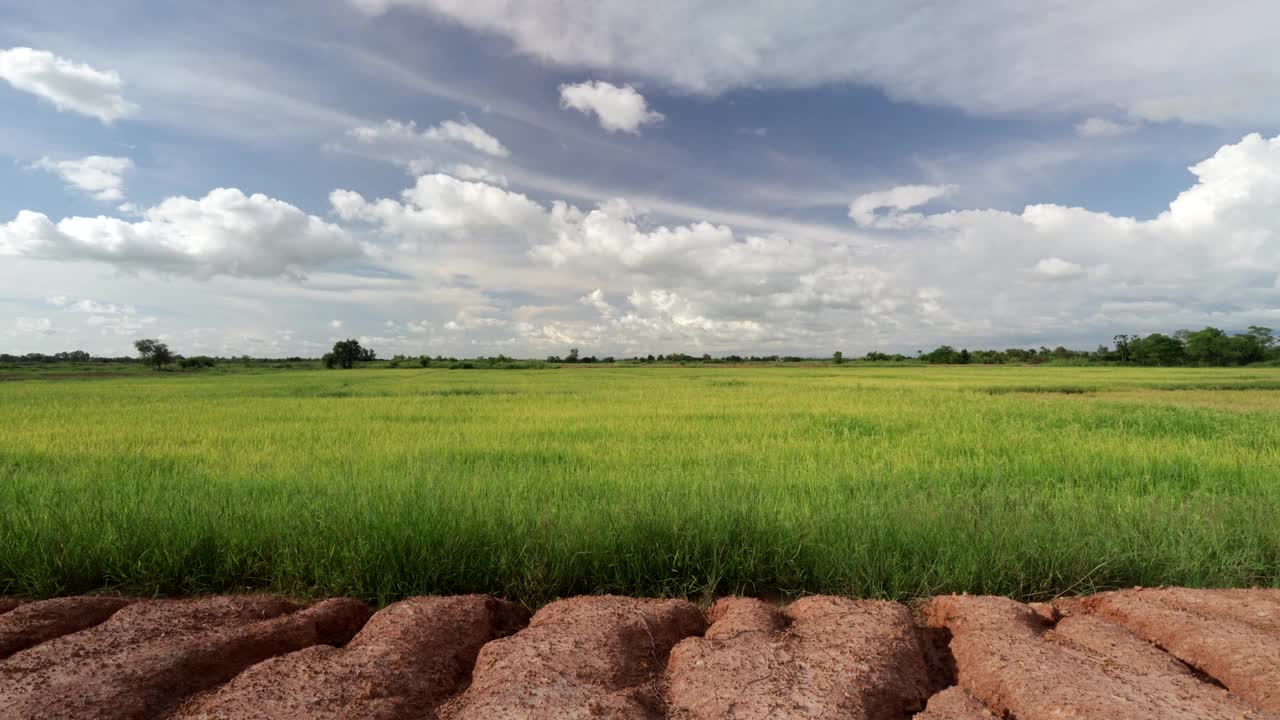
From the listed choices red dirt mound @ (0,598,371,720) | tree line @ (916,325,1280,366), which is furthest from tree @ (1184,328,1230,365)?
red dirt mound @ (0,598,371,720)

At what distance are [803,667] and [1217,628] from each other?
1900mm

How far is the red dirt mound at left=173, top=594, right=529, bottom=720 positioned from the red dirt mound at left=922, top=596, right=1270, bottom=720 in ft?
6.61

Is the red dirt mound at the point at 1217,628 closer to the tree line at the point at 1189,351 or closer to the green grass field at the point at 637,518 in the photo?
the green grass field at the point at 637,518

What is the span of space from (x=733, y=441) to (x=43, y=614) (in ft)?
25.4

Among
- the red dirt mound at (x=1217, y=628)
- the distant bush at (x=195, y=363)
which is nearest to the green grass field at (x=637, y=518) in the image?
the red dirt mound at (x=1217, y=628)

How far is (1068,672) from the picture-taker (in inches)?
86.7

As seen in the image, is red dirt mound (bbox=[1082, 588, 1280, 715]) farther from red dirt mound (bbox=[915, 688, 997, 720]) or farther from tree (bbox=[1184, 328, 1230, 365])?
tree (bbox=[1184, 328, 1230, 365])

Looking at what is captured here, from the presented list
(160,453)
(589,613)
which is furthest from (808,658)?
(160,453)

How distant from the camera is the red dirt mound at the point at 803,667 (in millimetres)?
2002

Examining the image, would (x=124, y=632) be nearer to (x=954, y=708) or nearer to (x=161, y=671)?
(x=161, y=671)

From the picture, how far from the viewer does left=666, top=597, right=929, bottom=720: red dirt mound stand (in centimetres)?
200

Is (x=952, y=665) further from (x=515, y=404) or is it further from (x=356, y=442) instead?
(x=515, y=404)

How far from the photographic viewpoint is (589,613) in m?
2.76

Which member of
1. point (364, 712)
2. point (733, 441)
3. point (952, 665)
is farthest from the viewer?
point (733, 441)
